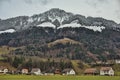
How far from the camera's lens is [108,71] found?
197 metres
